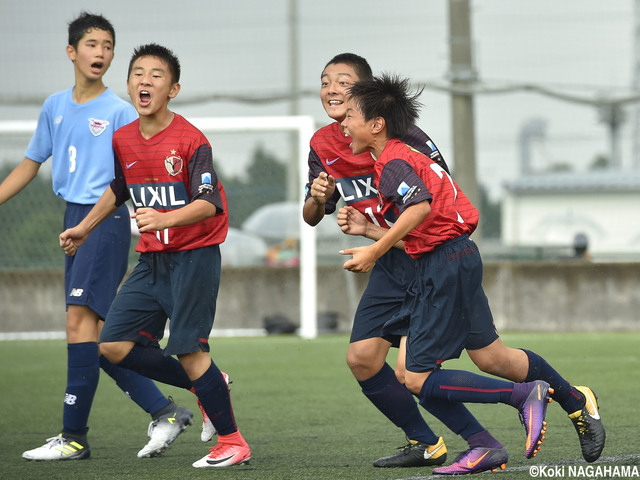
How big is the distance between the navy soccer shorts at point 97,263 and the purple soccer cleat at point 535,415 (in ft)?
7.28

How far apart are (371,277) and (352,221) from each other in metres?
0.46

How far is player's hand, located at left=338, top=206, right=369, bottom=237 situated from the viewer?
4410mm

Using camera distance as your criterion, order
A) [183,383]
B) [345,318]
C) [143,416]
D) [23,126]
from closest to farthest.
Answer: [183,383] < [143,416] < [23,126] < [345,318]

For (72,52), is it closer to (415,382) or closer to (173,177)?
(173,177)

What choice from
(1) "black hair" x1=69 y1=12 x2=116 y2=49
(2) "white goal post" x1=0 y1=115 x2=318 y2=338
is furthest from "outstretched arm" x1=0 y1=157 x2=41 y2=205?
(2) "white goal post" x1=0 y1=115 x2=318 y2=338

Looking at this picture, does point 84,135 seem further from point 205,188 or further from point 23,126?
point 23,126

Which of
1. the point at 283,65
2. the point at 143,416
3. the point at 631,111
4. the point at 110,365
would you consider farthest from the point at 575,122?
the point at 110,365

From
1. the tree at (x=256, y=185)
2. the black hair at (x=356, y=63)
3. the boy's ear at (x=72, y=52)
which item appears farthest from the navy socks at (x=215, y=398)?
the tree at (x=256, y=185)

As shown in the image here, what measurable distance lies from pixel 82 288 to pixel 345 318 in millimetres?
8008

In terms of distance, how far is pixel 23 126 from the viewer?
475 inches

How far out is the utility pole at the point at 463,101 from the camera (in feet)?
43.5

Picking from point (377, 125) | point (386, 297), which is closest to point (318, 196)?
point (377, 125)

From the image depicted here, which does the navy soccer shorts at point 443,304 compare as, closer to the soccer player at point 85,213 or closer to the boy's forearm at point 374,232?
the boy's forearm at point 374,232

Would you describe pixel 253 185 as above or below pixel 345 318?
above
